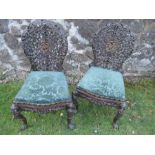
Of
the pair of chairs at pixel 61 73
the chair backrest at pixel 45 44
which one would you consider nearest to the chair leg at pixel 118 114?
the pair of chairs at pixel 61 73

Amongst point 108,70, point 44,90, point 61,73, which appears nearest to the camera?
point 44,90

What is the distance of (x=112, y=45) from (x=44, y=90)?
130 centimetres

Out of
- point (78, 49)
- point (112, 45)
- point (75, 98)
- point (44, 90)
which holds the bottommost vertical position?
point (75, 98)

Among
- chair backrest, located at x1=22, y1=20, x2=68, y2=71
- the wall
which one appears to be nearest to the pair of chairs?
chair backrest, located at x1=22, y1=20, x2=68, y2=71

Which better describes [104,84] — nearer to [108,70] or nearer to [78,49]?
[108,70]

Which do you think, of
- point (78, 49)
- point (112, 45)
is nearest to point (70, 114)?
point (112, 45)

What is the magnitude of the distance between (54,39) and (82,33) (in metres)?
0.95

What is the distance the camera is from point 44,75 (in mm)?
4902

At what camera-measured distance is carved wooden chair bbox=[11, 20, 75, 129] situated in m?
4.54

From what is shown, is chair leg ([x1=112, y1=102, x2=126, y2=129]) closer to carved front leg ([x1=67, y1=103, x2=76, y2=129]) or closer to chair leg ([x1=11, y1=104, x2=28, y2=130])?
carved front leg ([x1=67, y1=103, x2=76, y2=129])

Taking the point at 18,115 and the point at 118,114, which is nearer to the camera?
the point at 18,115

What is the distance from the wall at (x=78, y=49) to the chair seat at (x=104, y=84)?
3.30ft
